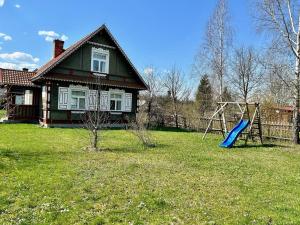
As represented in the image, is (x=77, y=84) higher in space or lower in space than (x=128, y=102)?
higher

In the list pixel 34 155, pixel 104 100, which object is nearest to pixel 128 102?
pixel 104 100

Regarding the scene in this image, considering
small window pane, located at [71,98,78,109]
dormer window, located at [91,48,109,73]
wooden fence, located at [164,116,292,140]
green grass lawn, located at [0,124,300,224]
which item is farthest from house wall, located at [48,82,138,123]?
green grass lawn, located at [0,124,300,224]

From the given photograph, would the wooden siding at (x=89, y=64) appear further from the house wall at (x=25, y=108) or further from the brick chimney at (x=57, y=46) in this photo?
the house wall at (x=25, y=108)

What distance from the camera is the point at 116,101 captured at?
22812mm

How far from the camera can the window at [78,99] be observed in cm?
2044

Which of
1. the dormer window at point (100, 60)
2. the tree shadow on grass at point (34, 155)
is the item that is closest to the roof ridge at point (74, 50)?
the dormer window at point (100, 60)

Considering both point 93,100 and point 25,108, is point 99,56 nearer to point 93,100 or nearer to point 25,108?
point 25,108

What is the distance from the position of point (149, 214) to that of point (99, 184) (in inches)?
77.6

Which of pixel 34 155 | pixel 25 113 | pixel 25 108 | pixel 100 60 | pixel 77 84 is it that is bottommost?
pixel 34 155

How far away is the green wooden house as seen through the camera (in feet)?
64.1

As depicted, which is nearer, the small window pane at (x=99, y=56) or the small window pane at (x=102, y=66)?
the small window pane at (x=99, y=56)

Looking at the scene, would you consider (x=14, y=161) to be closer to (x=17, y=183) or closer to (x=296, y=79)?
(x=17, y=183)

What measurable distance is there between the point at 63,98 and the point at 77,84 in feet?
4.65

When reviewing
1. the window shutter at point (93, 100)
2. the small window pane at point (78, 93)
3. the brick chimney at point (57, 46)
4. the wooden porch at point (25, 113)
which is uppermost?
the brick chimney at point (57, 46)
